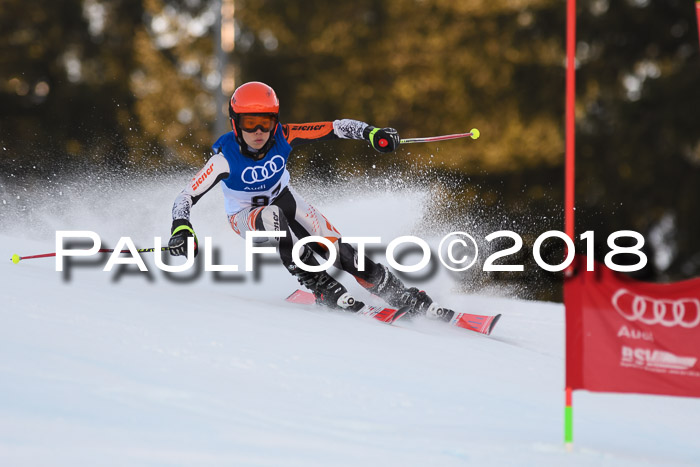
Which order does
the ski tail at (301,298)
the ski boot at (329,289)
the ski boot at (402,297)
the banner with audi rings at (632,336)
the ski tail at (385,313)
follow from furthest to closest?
the ski tail at (301,298) → the ski boot at (402,297) → the ski boot at (329,289) → the ski tail at (385,313) → the banner with audi rings at (632,336)

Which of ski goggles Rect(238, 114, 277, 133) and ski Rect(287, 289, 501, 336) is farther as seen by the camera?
ski Rect(287, 289, 501, 336)

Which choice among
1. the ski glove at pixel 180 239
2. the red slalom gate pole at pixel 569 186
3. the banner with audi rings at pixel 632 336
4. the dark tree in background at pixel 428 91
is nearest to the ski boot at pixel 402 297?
the ski glove at pixel 180 239

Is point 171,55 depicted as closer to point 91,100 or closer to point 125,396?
point 91,100

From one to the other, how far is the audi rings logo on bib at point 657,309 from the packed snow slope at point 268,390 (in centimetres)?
55

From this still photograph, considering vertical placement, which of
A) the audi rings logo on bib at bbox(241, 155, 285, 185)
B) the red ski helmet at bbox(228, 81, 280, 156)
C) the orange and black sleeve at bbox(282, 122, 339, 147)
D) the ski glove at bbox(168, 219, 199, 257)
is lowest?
the ski glove at bbox(168, 219, 199, 257)

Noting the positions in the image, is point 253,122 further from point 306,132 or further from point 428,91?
point 428,91

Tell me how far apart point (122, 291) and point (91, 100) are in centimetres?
1711

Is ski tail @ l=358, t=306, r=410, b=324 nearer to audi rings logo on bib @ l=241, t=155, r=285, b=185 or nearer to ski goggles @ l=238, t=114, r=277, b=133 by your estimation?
audi rings logo on bib @ l=241, t=155, r=285, b=185

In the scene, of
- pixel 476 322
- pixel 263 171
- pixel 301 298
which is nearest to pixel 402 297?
pixel 476 322

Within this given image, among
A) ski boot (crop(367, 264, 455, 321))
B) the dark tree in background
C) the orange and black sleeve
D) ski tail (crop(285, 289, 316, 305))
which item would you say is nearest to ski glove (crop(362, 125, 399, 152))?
the orange and black sleeve

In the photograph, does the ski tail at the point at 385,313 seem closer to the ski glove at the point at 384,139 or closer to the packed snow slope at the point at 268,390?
the packed snow slope at the point at 268,390

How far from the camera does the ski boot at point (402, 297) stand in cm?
645

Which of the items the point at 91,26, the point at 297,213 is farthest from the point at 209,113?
the point at 297,213

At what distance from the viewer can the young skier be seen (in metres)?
6.11
